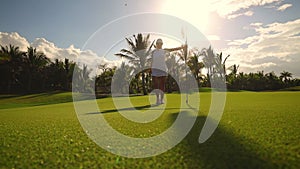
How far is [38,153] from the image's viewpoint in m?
2.22

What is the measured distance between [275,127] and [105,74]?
4325 centimetres

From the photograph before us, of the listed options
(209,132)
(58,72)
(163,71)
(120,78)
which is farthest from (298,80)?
(209,132)

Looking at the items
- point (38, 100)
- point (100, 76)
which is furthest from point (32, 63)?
point (38, 100)

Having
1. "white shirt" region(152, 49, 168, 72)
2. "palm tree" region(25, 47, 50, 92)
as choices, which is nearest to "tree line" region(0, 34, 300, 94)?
"palm tree" region(25, 47, 50, 92)

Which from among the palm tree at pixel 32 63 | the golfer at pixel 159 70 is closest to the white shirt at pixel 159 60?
the golfer at pixel 159 70

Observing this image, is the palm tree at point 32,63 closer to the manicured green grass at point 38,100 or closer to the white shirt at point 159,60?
the manicured green grass at point 38,100

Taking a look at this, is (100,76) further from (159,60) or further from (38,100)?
(159,60)

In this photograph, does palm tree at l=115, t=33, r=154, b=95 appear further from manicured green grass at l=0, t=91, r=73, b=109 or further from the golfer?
the golfer

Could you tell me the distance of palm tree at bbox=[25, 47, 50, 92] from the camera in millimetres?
41650

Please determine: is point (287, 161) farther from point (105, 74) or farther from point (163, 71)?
point (105, 74)

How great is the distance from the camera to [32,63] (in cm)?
4184

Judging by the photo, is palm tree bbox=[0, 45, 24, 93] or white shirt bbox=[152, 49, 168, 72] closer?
white shirt bbox=[152, 49, 168, 72]

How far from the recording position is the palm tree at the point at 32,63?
1640 inches

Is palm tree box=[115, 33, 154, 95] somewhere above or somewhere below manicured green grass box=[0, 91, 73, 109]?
above
